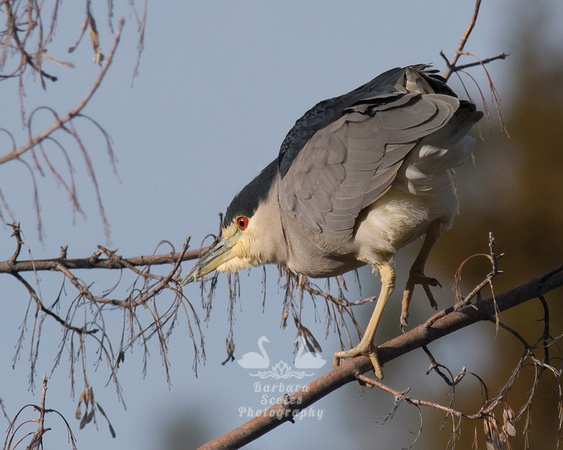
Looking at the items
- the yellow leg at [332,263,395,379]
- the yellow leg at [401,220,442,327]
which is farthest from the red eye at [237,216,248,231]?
the yellow leg at [401,220,442,327]

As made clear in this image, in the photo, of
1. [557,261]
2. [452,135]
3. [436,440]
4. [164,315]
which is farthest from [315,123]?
[557,261]

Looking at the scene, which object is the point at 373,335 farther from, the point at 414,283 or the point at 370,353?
the point at 414,283

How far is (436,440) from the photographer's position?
32.5 ft

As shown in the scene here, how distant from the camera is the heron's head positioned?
13.6 ft

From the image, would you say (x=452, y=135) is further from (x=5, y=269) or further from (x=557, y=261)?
(x=557, y=261)

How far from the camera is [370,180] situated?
11.9 feet

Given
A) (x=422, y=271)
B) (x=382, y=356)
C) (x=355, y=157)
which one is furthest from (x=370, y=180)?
(x=382, y=356)

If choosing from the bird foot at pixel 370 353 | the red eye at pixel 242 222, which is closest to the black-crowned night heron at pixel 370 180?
the bird foot at pixel 370 353

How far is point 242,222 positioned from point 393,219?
1033mm

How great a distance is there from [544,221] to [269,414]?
32.0 ft

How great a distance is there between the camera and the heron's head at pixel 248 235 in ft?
13.6

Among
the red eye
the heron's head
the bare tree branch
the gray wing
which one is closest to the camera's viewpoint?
the bare tree branch

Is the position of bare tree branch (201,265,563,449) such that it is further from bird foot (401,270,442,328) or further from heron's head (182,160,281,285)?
heron's head (182,160,281,285)

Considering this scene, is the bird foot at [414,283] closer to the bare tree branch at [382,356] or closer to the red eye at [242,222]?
the bare tree branch at [382,356]
